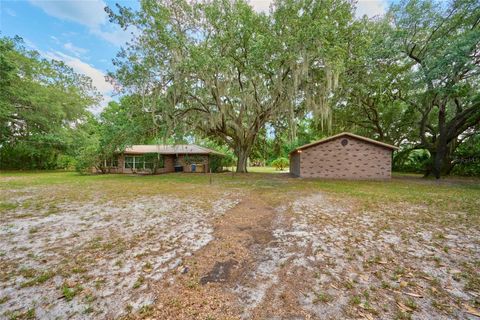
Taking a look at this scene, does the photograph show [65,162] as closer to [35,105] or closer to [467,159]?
[35,105]

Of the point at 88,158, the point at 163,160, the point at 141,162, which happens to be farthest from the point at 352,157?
the point at 88,158

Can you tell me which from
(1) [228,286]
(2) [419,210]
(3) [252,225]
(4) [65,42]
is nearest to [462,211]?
(2) [419,210]

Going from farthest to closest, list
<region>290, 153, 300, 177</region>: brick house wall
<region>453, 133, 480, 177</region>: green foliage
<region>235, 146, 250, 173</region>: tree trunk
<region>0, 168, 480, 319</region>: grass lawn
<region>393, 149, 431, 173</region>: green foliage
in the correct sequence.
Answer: <region>393, 149, 431, 173</region>: green foliage → <region>235, 146, 250, 173</region>: tree trunk → <region>290, 153, 300, 177</region>: brick house wall → <region>453, 133, 480, 177</region>: green foliage → <region>0, 168, 480, 319</region>: grass lawn

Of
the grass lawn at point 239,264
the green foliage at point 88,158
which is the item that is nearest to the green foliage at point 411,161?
the grass lawn at point 239,264

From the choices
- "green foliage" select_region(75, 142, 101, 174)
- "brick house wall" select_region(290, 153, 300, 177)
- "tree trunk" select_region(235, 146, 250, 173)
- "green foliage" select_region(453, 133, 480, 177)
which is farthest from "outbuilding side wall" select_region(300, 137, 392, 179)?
"green foliage" select_region(75, 142, 101, 174)

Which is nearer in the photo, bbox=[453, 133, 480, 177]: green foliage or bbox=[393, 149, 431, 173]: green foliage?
bbox=[453, 133, 480, 177]: green foliage

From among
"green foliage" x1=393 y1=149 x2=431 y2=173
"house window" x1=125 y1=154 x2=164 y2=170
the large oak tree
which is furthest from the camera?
"green foliage" x1=393 y1=149 x2=431 y2=173

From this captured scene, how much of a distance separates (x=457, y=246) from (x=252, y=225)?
3235 mm

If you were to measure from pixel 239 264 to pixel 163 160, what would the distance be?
17.0 m

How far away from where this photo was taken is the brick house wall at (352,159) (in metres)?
12.2

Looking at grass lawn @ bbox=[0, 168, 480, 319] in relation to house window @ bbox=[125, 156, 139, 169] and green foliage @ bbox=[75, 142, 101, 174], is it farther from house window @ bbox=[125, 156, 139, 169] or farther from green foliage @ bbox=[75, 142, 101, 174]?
house window @ bbox=[125, 156, 139, 169]

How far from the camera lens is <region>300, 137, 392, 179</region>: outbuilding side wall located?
481 inches

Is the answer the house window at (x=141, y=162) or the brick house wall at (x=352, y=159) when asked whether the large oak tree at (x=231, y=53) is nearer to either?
the brick house wall at (x=352, y=159)

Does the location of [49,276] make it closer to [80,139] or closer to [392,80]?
[392,80]
